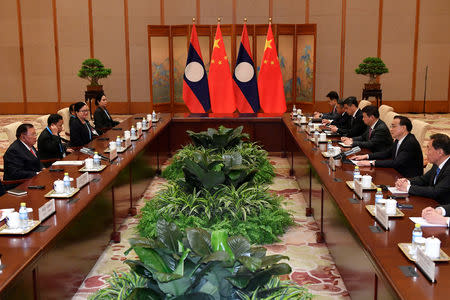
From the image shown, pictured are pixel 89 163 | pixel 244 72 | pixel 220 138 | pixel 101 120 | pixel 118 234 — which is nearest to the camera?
pixel 89 163

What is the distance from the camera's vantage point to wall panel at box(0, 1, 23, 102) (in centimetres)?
1359

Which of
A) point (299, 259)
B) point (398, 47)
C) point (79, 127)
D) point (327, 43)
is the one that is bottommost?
point (299, 259)

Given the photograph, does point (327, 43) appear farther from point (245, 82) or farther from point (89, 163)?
point (89, 163)

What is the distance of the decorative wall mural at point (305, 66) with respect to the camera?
11570mm

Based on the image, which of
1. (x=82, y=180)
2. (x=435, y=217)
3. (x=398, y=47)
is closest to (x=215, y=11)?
(x=398, y=47)

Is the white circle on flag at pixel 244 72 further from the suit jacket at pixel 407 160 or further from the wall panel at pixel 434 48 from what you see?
the suit jacket at pixel 407 160

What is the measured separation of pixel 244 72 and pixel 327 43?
358cm

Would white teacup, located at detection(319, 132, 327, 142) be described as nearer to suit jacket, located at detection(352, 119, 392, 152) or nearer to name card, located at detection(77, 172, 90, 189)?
suit jacket, located at detection(352, 119, 392, 152)

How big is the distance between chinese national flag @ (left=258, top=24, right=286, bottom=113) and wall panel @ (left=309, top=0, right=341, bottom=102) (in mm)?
2860

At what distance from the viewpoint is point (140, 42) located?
13.4 metres

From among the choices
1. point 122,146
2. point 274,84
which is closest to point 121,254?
point 122,146

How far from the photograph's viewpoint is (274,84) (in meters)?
10.8

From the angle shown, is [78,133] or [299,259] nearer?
[299,259]

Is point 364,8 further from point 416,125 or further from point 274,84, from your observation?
point 416,125
